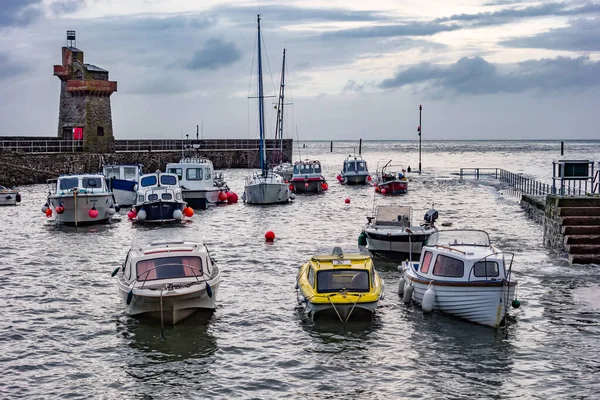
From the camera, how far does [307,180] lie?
6425 cm

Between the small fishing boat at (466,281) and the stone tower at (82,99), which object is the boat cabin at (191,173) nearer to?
the small fishing boat at (466,281)

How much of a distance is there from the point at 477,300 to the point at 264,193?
34365 mm

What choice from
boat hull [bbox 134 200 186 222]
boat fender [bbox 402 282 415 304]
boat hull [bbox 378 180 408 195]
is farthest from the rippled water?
boat hull [bbox 378 180 408 195]

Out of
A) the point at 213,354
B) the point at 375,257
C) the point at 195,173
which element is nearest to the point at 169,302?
the point at 213,354

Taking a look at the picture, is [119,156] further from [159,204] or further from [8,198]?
[159,204]

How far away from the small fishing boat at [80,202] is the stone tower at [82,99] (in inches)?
1577

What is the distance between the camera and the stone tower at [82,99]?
8000 cm

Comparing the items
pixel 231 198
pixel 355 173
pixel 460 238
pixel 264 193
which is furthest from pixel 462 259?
pixel 355 173

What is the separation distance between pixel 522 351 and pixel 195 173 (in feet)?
116

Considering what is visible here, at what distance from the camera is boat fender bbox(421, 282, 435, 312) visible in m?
20.5

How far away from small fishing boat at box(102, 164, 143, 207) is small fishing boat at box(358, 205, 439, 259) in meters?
24.6

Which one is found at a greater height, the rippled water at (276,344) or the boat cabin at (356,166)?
the boat cabin at (356,166)

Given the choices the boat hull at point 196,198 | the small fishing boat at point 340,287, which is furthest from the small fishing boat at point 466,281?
the boat hull at point 196,198

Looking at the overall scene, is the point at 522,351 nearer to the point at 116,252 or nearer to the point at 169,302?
the point at 169,302
